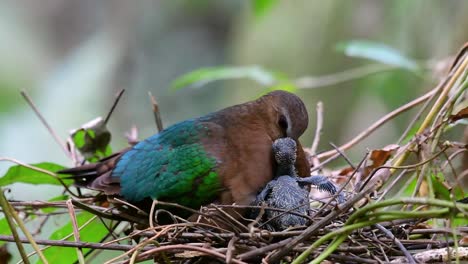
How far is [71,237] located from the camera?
2.97 metres

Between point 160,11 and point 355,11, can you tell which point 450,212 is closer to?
point 355,11

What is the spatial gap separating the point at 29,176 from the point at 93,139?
437 millimetres

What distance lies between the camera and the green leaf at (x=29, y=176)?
9.74 ft

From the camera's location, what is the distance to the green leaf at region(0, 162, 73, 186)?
2969 millimetres

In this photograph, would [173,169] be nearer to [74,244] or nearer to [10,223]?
[74,244]

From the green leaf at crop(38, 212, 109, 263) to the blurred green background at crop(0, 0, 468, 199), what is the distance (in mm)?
1525

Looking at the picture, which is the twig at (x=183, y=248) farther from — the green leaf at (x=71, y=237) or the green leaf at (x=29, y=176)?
the green leaf at (x=29, y=176)

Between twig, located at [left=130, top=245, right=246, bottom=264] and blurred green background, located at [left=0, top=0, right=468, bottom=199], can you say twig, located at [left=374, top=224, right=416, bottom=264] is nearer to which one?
twig, located at [left=130, top=245, right=246, bottom=264]

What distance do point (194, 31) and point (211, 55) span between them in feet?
1.26

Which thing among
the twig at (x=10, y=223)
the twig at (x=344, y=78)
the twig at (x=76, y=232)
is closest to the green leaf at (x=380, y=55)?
the twig at (x=344, y=78)

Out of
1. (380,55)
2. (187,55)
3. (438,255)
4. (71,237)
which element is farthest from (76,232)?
(187,55)

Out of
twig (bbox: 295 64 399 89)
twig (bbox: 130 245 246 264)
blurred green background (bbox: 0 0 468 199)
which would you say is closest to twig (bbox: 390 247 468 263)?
twig (bbox: 130 245 246 264)

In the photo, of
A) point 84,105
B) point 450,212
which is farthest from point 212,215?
point 84,105

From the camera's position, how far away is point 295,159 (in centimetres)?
300
